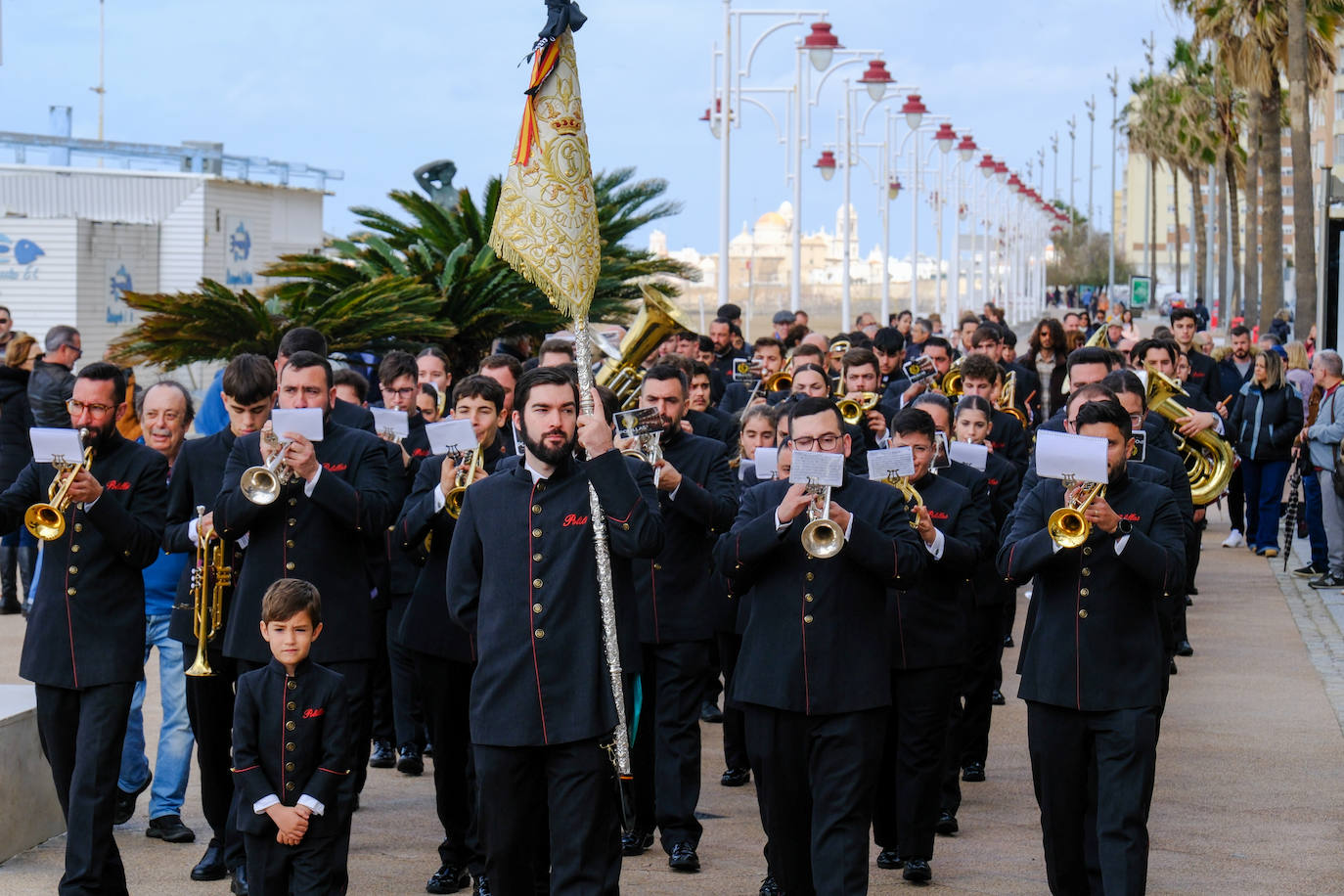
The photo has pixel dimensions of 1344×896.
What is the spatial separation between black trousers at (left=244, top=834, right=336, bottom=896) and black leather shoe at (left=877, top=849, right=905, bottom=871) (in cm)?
244

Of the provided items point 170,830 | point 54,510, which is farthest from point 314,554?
point 170,830

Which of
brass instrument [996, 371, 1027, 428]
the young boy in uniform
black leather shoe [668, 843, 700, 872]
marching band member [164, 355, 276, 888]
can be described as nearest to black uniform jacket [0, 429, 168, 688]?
marching band member [164, 355, 276, 888]

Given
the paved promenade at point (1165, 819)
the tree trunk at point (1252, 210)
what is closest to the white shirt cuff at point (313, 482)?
the paved promenade at point (1165, 819)

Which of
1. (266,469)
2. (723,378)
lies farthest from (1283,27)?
(266,469)

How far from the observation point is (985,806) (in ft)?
28.3

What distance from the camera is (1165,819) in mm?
8375

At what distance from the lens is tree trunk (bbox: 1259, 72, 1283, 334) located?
107 ft

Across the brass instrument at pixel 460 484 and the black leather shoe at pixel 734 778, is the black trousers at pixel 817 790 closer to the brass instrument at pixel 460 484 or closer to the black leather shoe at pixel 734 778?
the brass instrument at pixel 460 484

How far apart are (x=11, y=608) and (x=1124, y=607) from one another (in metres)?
10.0

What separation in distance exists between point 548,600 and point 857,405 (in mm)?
5077

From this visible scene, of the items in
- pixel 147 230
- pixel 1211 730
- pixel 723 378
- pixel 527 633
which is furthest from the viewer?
pixel 147 230

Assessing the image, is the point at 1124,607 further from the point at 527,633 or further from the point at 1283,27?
the point at 1283,27

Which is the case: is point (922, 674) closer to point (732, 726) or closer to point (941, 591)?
point (941, 591)

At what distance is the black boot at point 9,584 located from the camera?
13.7 metres
